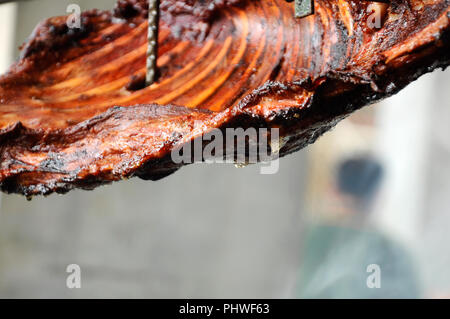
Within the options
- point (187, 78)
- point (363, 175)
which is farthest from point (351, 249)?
point (187, 78)

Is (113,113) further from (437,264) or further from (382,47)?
(437,264)

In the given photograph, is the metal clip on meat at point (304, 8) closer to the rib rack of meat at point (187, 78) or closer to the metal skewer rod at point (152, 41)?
the rib rack of meat at point (187, 78)

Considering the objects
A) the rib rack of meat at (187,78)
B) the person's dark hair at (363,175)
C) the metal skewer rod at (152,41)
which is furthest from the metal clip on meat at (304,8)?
the person's dark hair at (363,175)

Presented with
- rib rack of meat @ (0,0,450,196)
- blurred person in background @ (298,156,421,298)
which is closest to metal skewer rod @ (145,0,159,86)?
rib rack of meat @ (0,0,450,196)

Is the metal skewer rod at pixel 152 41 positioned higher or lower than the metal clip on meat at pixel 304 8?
higher

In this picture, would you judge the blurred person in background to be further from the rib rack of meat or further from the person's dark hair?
the rib rack of meat

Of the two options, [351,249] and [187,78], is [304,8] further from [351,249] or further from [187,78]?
[351,249]
